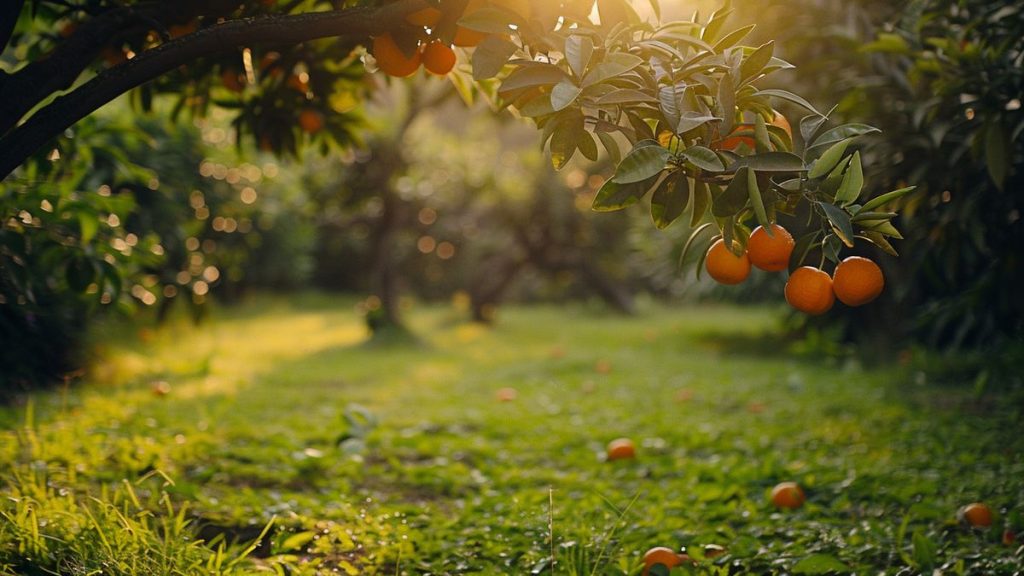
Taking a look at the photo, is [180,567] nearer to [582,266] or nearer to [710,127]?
[710,127]

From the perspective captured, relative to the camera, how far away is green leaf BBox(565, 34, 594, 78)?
5.13 ft

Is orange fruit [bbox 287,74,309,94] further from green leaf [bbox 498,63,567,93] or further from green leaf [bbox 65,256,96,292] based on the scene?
green leaf [bbox 498,63,567,93]

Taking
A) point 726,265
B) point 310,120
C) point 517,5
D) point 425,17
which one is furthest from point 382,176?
point 726,265

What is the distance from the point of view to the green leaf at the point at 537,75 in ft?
5.30

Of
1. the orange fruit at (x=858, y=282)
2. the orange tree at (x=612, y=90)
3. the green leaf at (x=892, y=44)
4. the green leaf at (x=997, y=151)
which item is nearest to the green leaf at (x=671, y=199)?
the orange tree at (x=612, y=90)

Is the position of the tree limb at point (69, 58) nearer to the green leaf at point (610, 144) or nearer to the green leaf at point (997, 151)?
the green leaf at point (610, 144)

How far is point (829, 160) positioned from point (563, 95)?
530mm

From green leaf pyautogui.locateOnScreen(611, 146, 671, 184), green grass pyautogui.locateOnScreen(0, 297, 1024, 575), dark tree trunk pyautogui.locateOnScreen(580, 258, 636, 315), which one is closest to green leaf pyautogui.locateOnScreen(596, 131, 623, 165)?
green leaf pyautogui.locateOnScreen(611, 146, 671, 184)

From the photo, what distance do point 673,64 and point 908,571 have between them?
1448 mm

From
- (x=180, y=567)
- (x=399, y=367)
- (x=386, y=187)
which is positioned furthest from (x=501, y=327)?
(x=180, y=567)

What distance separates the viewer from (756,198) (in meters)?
1.44

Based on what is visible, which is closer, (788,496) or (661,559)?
(661,559)

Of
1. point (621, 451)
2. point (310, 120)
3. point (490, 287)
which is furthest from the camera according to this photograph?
point (490, 287)

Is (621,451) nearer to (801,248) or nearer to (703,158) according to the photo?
(801,248)
